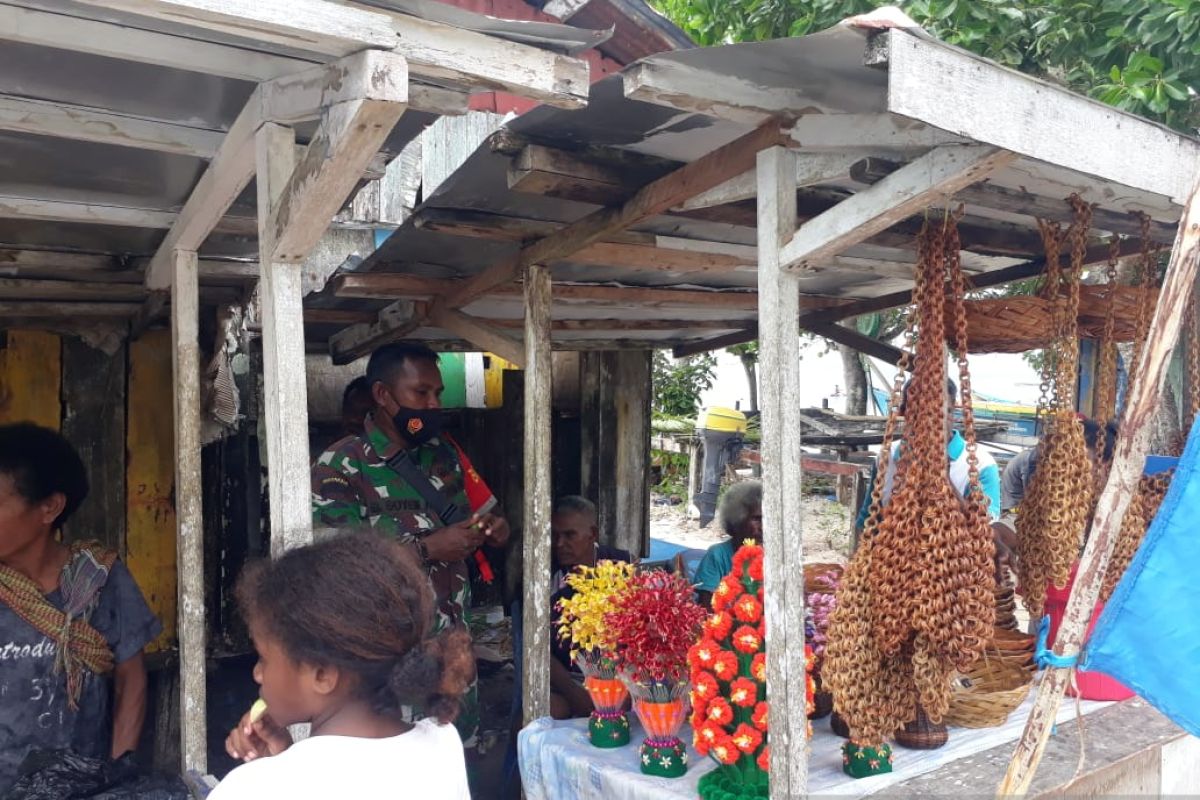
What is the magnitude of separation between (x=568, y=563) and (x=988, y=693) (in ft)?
5.86

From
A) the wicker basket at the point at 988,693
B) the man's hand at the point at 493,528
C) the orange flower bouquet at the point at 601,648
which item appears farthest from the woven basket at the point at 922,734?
the man's hand at the point at 493,528

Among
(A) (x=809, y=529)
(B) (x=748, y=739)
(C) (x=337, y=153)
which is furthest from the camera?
(A) (x=809, y=529)

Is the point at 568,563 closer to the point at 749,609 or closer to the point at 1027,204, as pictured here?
the point at 749,609

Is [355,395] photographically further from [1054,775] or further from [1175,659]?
[1175,659]

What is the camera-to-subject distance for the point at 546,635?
3.38 metres

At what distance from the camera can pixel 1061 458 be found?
2805mm

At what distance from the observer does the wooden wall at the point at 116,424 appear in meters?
4.99

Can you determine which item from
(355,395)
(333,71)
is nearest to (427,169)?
(355,395)

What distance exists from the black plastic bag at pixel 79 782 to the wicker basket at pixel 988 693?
256cm

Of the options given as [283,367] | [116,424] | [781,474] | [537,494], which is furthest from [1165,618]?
[116,424]

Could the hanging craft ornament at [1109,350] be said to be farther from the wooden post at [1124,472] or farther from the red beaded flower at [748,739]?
the red beaded flower at [748,739]

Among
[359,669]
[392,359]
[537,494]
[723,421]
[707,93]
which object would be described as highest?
[707,93]

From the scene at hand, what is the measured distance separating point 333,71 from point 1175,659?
6.77ft

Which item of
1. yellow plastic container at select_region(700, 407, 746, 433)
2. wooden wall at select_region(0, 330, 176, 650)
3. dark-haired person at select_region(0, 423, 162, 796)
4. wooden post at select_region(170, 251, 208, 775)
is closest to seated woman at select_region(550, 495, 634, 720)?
wooden post at select_region(170, 251, 208, 775)
